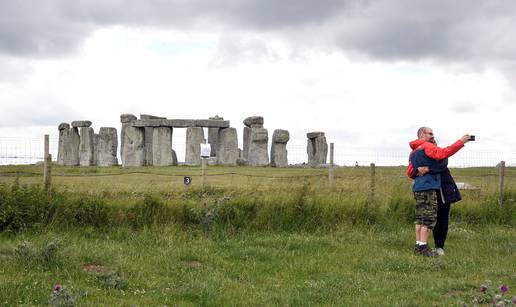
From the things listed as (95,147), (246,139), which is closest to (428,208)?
(246,139)

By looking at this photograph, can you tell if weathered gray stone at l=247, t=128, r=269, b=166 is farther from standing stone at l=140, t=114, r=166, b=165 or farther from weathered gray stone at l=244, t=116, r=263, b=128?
standing stone at l=140, t=114, r=166, b=165

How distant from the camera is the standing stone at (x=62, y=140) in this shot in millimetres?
40000

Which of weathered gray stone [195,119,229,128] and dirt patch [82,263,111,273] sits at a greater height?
weathered gray stone [195,119,229,128]

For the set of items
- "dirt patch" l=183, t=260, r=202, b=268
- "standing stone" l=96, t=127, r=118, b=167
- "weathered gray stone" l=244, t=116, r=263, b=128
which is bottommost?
"dirt patch" l=183, t=260, r=202, b=268

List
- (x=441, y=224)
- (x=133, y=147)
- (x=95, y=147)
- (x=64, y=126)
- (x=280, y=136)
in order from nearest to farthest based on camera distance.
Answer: (x=441, y=224)
(x=280, y=136)
(x=133, y=147)
(x=95, y=147)
(x=64, y=126)

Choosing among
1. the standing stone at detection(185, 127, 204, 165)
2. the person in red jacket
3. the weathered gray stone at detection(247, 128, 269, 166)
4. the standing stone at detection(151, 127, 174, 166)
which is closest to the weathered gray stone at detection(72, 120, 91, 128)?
the standing stone at detection(151, 127, 174, 166)

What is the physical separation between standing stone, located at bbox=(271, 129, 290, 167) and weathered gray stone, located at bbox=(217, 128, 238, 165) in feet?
6.99

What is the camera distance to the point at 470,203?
14766mm

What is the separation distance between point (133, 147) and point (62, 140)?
21.7 ft

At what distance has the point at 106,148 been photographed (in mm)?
37750

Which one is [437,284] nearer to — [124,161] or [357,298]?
[357,298]

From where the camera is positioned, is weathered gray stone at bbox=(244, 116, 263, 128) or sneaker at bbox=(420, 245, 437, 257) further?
weathered gray stone at bbox=(244, 116, 263, 128)

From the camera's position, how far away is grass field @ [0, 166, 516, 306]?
7816mm

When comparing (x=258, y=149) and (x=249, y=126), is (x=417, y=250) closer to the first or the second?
(x=258, y=149)
